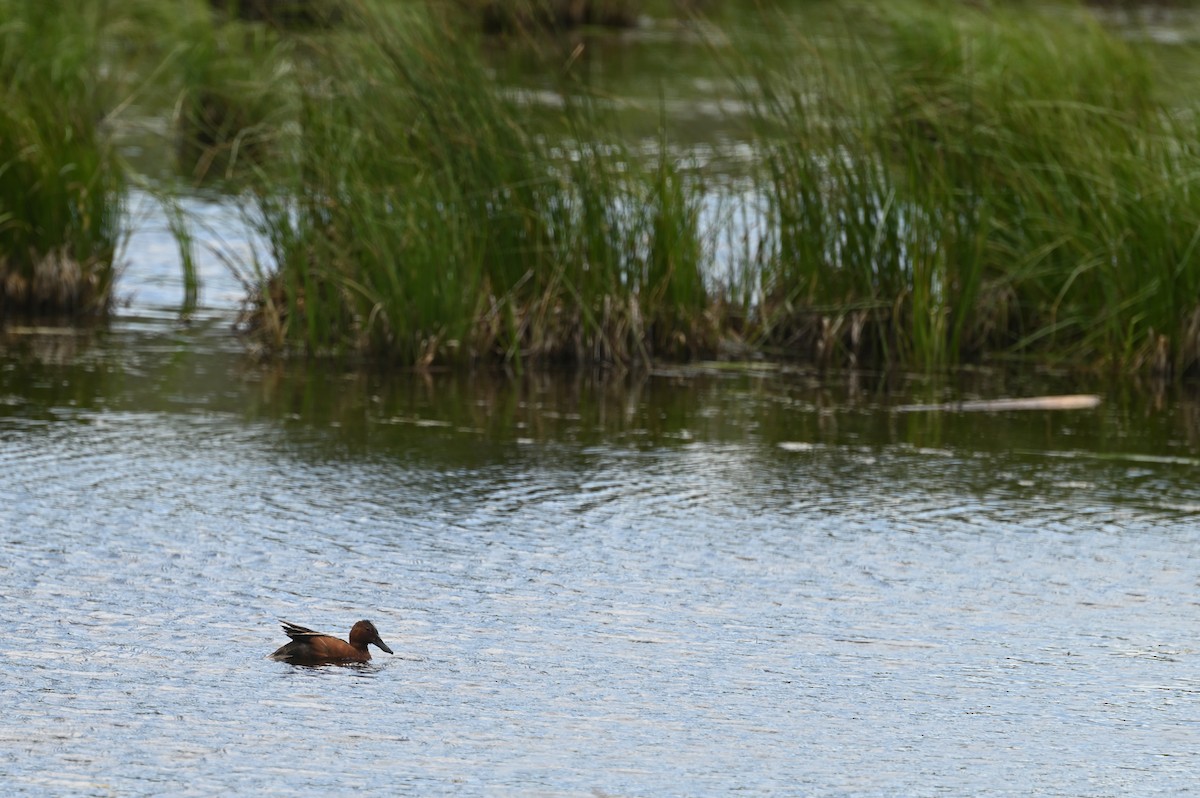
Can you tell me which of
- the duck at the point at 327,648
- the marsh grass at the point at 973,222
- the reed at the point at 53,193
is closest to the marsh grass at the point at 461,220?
the marsh grass at the point at 973,222

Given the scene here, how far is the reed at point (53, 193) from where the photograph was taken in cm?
859

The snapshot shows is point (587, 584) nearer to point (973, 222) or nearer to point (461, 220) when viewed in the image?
point (461, 220)

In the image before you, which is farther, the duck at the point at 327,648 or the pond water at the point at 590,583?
the duck at the point at 327,648

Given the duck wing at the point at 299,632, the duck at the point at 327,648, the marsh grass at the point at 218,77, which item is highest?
the marsh grass at the point at 218,77

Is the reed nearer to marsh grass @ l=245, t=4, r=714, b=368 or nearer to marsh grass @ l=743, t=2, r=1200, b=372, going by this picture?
marsh grass @ l=245, t=4, r=714, b=368

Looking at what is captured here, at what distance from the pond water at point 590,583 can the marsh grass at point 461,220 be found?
0.26 m

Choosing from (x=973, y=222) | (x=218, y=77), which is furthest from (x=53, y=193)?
(x=218, y=77)

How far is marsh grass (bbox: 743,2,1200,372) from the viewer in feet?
26.2

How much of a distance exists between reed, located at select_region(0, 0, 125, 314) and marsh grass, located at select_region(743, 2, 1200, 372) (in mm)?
2904

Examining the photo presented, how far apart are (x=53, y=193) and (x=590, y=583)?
460 centimetres

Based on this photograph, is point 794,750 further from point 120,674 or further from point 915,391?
point 915,391

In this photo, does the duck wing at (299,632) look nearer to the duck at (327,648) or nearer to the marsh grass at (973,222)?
the duck at (327,648)

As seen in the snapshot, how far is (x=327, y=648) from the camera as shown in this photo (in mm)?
4148

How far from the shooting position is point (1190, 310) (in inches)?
315
